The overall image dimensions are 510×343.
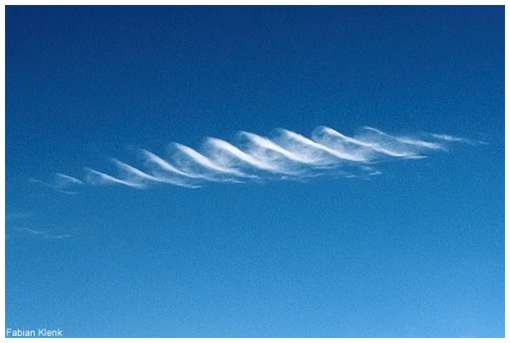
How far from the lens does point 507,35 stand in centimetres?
2212

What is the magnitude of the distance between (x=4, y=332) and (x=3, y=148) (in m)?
5.67

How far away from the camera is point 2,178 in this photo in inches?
846

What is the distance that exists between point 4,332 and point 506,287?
15.6 meters
